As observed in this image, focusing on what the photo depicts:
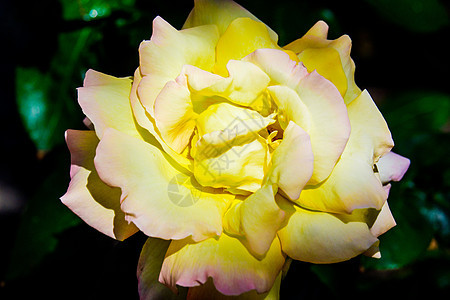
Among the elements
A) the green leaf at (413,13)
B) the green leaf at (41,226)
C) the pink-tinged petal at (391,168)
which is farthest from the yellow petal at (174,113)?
the green leaf at (413,13)

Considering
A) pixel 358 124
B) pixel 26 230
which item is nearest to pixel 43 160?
pixel 26 230

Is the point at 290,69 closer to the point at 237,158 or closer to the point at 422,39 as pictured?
the point at 237,158

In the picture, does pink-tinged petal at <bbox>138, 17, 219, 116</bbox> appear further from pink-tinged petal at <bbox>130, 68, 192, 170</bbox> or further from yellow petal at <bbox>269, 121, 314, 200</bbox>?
yellow petal at <bbox>269, 121, 314, 200</bbox>

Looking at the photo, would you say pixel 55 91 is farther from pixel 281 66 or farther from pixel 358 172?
pixel 358 172

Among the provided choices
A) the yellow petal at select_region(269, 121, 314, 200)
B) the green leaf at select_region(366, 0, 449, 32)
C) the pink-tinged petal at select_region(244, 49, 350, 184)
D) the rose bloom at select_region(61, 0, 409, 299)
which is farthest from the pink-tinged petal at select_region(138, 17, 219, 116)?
the green leaf at select_region(366, 0, 449, 32)

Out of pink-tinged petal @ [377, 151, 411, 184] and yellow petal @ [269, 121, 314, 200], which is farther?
pink-tinged petal @ [377, 151, 411, 184]

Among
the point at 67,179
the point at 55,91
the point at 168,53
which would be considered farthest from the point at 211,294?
the point at 55,91
